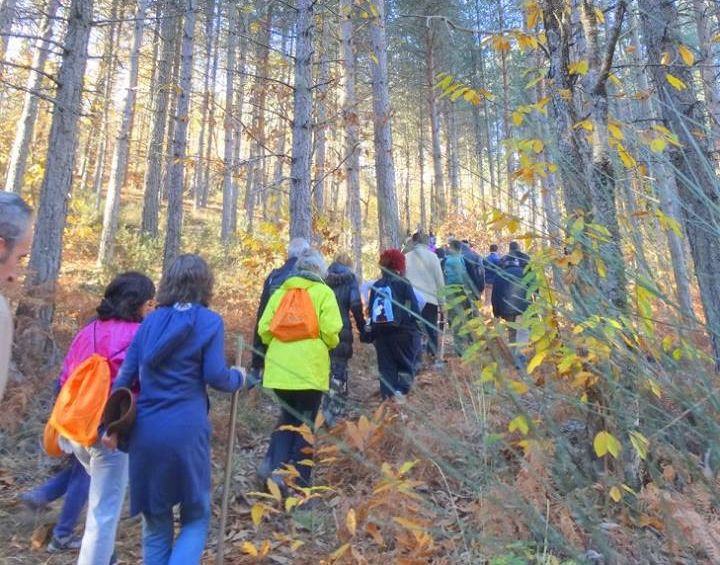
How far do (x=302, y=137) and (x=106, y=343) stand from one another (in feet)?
14.2

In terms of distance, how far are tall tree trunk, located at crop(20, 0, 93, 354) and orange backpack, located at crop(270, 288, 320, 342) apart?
354cm

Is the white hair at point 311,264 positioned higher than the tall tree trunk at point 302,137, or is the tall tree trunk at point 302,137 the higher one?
the tall tree trunk at point 302,137

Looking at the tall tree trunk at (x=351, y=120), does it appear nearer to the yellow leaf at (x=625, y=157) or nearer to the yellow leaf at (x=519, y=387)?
the yellow leaf at (x=625, y=157)

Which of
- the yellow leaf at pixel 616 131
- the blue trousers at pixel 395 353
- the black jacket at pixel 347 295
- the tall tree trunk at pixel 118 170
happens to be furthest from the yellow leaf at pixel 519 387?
the tall tree trunk at pixel 118 170

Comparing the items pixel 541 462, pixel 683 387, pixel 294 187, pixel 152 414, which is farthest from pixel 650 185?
pixel 294 187

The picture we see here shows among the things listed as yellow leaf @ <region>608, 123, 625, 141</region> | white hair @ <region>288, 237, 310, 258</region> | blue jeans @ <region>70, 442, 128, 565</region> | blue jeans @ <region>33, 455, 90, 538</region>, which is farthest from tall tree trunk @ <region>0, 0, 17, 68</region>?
yellow leaf @ <region>608, 123, 625, 141</region>

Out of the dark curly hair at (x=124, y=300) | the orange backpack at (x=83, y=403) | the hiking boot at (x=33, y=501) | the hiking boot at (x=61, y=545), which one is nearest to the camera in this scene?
the orange backpack at (x=83, y=403)

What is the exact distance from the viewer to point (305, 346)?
4.23m

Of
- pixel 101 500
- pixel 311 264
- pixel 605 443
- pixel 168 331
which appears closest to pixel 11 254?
pixel 168 331

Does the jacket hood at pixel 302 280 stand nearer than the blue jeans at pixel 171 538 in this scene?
No

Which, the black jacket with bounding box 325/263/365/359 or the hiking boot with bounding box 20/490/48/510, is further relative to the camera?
the black jacket with bounding box 325/263/365/359

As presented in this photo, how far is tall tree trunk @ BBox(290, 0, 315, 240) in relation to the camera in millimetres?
7074

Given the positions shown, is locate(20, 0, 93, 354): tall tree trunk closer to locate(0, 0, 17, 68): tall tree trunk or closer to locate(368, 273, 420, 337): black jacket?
locate(0, 0, 17, 68): tall tree trunk

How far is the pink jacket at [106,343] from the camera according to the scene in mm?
3367
